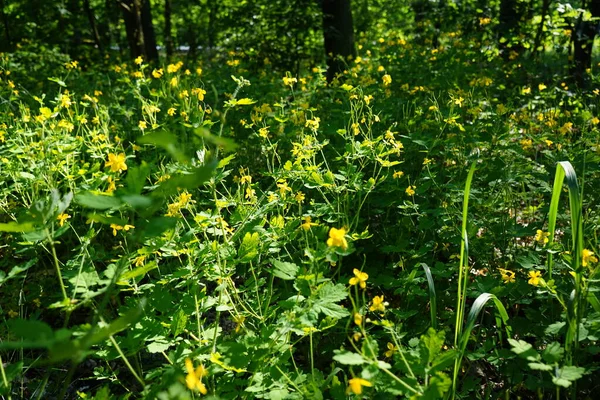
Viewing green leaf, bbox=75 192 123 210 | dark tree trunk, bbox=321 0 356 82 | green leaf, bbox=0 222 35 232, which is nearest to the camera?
green leaf, bbox=75 192 123 210

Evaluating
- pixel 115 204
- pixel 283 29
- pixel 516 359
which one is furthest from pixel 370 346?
pixel 283 29

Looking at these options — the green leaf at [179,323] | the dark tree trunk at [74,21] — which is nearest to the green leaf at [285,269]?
the green leaf at [179,323]

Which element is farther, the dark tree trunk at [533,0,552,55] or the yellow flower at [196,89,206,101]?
the dark tree trunk at [533,0,552,55]

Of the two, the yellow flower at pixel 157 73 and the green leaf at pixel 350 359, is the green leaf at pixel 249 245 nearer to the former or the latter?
the green leaf at pixel 350 359

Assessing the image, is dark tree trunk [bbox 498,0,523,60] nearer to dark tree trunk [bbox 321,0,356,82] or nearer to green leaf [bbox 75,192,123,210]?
dark tree trunk [bbox 321,0,356,82]

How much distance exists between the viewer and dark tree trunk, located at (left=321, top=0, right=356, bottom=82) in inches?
232

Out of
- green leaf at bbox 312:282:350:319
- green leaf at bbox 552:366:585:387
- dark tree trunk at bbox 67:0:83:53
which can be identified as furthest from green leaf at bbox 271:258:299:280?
dark tree trunk at bbox 67:0:83:53

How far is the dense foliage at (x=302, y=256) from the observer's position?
4.45 ft

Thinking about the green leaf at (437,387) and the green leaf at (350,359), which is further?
the green leaf at (437,387)

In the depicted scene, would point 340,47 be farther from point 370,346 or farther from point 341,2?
point 370,346

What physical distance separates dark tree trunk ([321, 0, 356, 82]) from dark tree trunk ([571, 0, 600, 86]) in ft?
8.02

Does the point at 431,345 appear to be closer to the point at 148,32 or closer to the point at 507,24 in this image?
the point at 507,24

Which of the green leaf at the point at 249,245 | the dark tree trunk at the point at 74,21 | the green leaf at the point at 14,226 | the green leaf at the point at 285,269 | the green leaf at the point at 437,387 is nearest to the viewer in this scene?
the green leaf at the point at 14,226

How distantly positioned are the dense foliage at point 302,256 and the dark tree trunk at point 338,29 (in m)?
1.43
